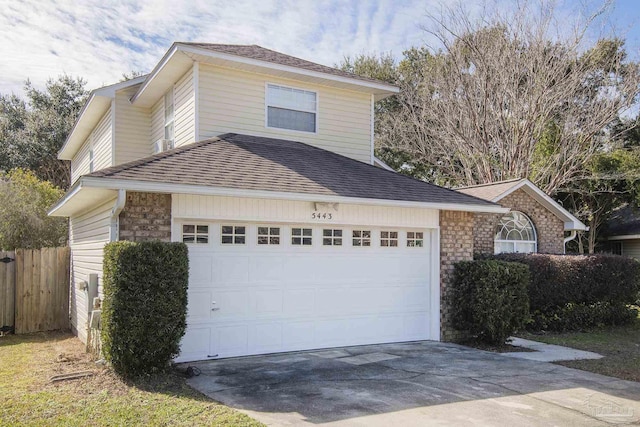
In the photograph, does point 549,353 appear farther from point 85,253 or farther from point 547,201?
point 85,253

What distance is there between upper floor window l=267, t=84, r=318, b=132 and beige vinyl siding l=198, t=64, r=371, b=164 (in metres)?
0.12

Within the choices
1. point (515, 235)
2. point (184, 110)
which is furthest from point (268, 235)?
point (515, 235)

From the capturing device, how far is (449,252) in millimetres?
10664

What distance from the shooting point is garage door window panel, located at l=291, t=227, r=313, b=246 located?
927 cm

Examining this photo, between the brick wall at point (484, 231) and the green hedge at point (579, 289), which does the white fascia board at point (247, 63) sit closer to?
the green hedge at point (579, 289)

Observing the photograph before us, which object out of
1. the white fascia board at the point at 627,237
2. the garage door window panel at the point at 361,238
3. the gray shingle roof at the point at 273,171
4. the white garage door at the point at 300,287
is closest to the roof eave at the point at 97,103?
the gray shingle roof at the point at 273,171

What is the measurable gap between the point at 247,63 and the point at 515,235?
10.5m

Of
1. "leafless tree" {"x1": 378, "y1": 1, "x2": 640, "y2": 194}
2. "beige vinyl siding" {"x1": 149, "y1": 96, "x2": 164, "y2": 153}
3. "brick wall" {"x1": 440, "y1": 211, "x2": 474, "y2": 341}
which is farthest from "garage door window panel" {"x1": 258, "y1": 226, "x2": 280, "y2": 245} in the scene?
"leafless tree" {"x1": 378, "y1": 1, "x2": 640, "y2": 194}

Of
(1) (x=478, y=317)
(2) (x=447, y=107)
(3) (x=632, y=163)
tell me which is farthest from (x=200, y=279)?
(3) (x=632, y=163)

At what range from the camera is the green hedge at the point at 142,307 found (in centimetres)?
687

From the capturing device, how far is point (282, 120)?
38.5 feet

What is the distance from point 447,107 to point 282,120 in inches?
493

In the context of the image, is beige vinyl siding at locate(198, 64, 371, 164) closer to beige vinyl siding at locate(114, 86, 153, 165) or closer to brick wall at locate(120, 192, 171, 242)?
beige vinyl siding at locate(114, 86, 153, 165)

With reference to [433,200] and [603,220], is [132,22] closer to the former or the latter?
[433,200]
